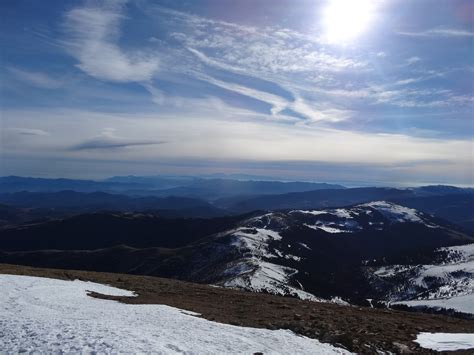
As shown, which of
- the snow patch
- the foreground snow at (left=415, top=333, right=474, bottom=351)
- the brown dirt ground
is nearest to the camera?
the brown dirt ground

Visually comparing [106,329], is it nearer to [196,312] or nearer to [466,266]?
[196,312]

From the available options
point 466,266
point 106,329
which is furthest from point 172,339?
point 466,266

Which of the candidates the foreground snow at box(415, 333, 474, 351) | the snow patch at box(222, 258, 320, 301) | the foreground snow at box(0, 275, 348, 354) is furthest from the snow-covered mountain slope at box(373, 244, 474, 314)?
the foreground snow at box(0, 275, 348, 354)

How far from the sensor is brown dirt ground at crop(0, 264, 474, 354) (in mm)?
26203

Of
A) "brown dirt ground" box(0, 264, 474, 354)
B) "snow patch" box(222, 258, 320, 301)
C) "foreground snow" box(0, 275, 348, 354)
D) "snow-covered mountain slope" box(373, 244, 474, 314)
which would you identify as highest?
"foreground snow" box(0, 275, 348, 354)

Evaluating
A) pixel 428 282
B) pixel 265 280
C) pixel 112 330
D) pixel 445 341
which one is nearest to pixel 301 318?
pixel 445 341

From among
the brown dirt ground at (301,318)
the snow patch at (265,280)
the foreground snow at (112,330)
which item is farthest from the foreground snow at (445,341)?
the snow patch at (265,280)

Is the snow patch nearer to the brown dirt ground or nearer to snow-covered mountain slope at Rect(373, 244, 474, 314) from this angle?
snow-covered mountain slope at Rect(373, 244, 474, 314)

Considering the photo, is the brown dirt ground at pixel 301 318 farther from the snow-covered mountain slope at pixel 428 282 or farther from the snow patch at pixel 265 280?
the snow-covered mountain slope at pixel 428 282

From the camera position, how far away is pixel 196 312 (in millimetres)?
31484

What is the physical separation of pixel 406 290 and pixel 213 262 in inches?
3225

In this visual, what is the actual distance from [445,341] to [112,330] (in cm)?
2221

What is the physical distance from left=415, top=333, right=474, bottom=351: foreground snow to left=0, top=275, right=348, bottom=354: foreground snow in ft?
23.6

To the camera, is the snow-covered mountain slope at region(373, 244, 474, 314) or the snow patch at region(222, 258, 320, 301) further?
the snow-covered mountain slope at region(373, 244, 474, 314)
